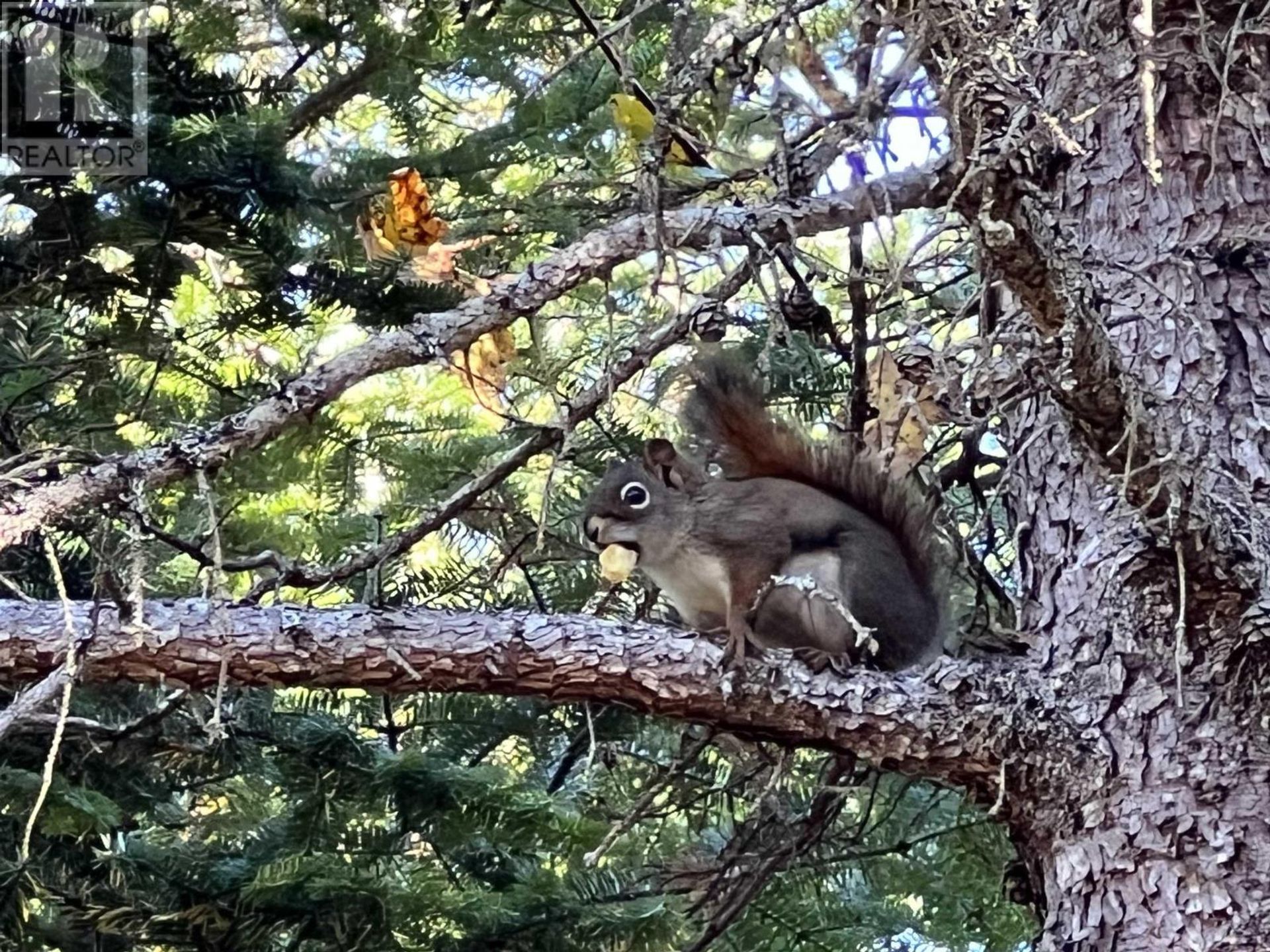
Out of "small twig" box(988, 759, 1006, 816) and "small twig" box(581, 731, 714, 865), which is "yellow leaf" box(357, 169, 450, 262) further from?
"small twig" box(988, 759, 1006, 816)

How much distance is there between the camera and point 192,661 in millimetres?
1938

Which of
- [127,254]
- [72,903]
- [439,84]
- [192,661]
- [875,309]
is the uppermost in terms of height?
[439,84]

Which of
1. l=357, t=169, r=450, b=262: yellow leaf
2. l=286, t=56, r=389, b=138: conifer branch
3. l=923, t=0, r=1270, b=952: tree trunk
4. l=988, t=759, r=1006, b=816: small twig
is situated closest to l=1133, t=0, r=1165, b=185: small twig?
l=923, t=0, r=1270, b=952: tree trunk

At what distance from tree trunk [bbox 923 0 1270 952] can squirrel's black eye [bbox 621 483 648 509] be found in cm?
79

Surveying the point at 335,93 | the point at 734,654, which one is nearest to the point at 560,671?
the point at 734,654

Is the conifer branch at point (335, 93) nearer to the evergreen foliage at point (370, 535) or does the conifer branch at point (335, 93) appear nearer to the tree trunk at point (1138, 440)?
the evergreen foliage at point (370, 535)

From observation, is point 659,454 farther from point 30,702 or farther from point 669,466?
point 30,702

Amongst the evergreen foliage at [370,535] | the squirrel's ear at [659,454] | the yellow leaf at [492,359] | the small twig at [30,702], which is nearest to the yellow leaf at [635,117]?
the evergreen foliage at [370,535]

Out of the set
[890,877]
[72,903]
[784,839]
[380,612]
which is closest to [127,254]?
[72,903]

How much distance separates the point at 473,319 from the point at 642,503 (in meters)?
0.87

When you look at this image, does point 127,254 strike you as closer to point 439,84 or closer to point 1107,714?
point 439,84

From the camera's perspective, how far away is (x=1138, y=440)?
1.67 metres

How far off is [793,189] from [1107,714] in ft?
2.75

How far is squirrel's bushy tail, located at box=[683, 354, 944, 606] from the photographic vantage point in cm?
267
